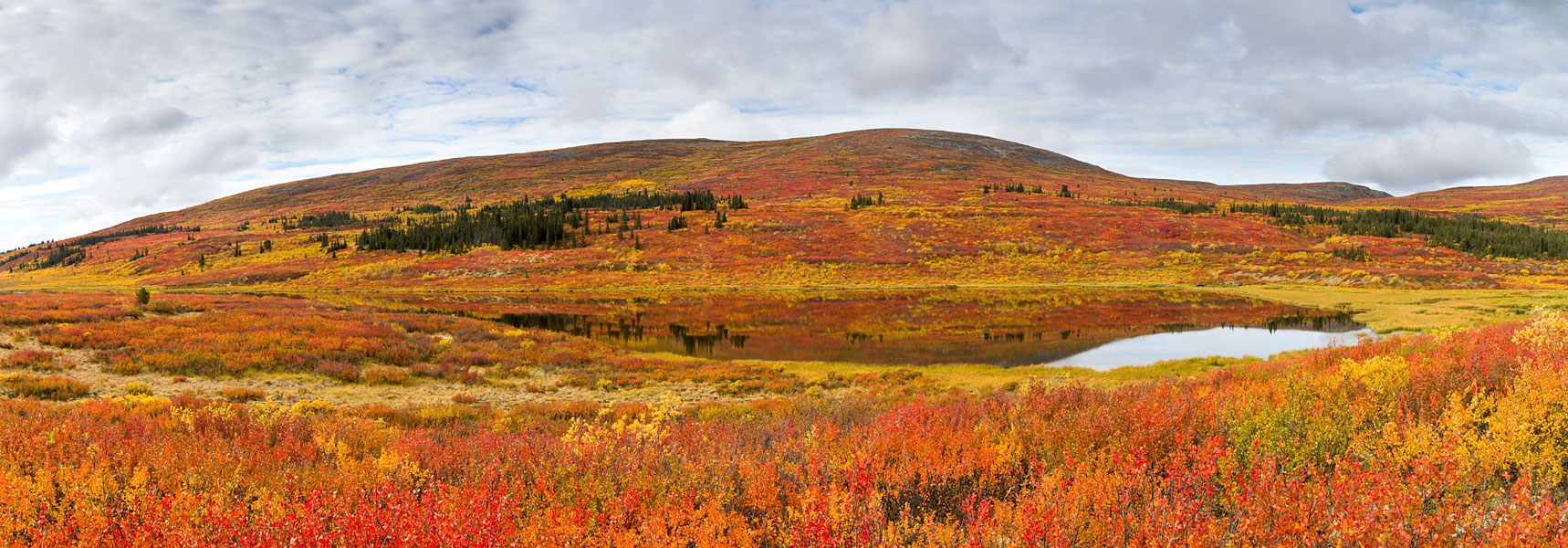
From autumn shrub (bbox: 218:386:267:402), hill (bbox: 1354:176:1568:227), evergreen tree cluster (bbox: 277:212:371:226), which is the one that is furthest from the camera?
evergreen tree cluster (bbox: 277:212:371:226)

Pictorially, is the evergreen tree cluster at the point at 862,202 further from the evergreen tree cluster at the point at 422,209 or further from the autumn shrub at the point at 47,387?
the evergreen tree cluster at the point at 422,209

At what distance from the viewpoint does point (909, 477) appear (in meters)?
5.42

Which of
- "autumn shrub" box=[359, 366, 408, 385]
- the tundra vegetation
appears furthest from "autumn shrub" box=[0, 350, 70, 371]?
"autumn shrub" box=[359, 366, 408, 385]

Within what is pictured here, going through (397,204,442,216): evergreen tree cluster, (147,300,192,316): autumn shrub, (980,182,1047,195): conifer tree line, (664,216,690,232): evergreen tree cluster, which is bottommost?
(147,300,192,316): autumn shrub

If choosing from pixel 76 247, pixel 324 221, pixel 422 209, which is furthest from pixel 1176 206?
pixel 76 247

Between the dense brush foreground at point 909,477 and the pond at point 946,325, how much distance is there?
14906 mm

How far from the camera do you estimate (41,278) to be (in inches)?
3799

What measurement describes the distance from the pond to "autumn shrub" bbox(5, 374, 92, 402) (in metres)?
15.6

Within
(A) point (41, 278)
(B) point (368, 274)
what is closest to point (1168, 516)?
(B) point (368, 274)

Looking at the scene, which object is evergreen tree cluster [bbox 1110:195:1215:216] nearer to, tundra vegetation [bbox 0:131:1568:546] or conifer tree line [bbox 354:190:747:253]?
tundra vegetation [bbox 0:131:1568:546]

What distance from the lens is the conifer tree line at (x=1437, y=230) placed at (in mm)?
66375

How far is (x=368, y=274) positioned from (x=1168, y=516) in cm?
8858

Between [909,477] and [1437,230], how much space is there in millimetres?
112546

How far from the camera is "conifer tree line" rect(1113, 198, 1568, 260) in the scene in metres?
66.4
